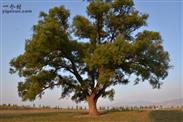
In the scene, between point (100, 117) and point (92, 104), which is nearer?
point (100, 117)

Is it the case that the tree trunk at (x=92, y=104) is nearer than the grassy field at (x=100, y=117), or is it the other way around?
the grassy field at (x=100, y=117)

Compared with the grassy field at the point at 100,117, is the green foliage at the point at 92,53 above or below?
above

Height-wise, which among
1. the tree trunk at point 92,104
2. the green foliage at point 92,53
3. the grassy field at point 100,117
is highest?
the green foliage at point 92,53

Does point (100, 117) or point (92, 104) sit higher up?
point (92, 104)

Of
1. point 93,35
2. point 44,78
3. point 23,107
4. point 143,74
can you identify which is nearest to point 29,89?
point 44,78

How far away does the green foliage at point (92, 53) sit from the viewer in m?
38.5

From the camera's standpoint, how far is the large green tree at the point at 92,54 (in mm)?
38562

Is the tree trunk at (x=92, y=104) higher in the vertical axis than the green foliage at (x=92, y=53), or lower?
lower

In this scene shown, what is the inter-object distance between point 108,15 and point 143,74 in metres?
7.12

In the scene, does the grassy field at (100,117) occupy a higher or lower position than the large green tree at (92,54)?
lower

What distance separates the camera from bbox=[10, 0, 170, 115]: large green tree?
127ft

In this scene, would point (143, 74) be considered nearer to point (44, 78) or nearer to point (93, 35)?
point (93, 35)

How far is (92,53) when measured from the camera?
4091 centimetres

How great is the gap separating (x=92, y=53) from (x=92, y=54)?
79cm
